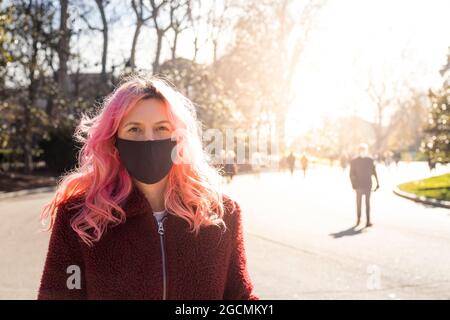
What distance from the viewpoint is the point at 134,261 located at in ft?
7.59

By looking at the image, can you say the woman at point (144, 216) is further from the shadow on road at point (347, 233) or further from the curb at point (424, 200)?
the curb at point (424, 200)

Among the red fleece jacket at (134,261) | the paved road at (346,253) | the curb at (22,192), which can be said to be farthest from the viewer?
the curb at (22,192)

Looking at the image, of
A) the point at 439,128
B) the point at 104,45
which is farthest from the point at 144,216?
the point at 104,45

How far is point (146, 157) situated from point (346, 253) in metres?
7.58

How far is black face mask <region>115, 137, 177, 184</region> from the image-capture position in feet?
7.89

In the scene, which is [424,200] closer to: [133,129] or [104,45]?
[133,129]

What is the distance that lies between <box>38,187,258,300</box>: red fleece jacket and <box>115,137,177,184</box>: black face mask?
0.09 metres

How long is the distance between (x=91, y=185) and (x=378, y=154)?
9374cm

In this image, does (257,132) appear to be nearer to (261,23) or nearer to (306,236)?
(261,23)

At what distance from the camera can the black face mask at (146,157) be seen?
2404mm

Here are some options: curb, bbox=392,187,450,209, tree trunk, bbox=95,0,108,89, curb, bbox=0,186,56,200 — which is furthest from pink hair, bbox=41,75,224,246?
tree trunk, bbox=95,0,108,89

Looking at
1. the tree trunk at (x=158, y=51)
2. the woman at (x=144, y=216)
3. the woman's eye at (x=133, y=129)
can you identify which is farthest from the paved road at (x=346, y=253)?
the tree trunk at (x=158, y=51)
